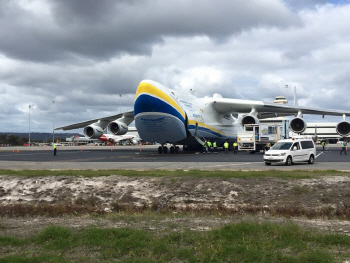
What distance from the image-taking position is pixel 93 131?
4169cm

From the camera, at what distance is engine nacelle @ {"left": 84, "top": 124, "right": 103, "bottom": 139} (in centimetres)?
4169

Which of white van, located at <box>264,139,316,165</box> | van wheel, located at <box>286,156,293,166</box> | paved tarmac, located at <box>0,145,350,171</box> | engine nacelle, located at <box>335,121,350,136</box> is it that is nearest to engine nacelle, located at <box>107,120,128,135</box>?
paved tarmac, located at <box>0,145,350,171</box>

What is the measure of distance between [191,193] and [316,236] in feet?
22.2

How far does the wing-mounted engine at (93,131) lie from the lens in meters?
41.7

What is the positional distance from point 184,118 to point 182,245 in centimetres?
2866

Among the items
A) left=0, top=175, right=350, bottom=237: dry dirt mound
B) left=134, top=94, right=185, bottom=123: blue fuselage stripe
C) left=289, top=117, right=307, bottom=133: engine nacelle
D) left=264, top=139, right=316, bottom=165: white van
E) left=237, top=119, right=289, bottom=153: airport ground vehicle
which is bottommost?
left=0, top=175, right=350, bottom=237: dry dirt mound

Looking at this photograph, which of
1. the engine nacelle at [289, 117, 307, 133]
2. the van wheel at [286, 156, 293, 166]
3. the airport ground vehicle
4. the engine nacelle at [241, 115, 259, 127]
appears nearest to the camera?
the van wheel at [286, 156, 293, 166]

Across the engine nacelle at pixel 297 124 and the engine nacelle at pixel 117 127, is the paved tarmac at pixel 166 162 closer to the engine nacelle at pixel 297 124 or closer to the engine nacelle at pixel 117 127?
the engine nacelle at pixel 297 124

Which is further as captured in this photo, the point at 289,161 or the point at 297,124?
the point at 297,124

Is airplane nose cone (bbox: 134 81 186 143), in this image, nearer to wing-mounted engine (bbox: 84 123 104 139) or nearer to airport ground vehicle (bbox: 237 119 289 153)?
airport ground vehicle (bbox: 237 119 289 153)

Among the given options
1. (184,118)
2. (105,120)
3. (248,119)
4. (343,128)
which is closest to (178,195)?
(184,118)

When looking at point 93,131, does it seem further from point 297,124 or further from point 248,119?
point 297,124

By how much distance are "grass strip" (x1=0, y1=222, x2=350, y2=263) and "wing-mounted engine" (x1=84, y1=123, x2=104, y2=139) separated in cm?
3494

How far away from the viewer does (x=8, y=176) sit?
1570cm
